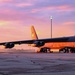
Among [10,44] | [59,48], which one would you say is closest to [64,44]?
[59,48]

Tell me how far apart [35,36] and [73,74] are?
65.6 meters

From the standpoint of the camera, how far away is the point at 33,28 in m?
82.1

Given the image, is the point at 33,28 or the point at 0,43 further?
the point at 33,28

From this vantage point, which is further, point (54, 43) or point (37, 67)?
point (54, 43)

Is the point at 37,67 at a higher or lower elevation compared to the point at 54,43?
higher

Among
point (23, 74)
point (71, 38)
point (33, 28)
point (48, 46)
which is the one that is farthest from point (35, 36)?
point (23, 74)

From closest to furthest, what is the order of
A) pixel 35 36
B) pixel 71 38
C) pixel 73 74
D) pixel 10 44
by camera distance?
pixel 73 74 → pixel 10 44 → pixel 71 38 → pixel 35 36

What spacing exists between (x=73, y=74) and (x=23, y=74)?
2.09m

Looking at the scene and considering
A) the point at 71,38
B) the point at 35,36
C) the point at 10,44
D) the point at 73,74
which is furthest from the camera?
the point at 35,36

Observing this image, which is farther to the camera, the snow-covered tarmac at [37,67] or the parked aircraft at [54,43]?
the parked aircraft at [54,43]

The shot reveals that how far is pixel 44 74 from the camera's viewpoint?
1409cm

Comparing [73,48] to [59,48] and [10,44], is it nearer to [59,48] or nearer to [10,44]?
[59,48]

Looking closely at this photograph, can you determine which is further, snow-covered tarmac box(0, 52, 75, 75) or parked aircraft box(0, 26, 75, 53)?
parked aircraft box(0, 26, 75, 53)

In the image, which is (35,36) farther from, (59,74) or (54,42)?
(59,74)
